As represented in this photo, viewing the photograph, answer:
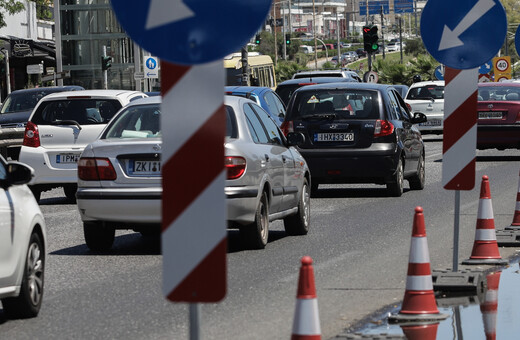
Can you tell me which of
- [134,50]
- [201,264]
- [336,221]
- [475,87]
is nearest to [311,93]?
[336,221]

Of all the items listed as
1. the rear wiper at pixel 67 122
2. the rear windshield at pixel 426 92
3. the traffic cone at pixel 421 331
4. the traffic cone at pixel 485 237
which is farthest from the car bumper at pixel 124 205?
the rear windshield at pixel 426 92

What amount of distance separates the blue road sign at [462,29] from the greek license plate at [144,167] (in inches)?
123

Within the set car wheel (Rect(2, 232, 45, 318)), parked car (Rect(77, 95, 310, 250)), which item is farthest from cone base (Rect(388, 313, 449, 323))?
parked car (Rect(77, 95, 310, 250))

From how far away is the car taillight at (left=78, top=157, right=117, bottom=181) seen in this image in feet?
39.8

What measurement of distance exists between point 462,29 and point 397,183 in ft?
28.4

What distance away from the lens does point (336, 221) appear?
15312 millimetres

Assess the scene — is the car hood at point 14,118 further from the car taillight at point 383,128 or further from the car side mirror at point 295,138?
the car side mirror at point 295,138

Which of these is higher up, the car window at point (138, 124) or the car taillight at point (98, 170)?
the car window at point (138, 124)

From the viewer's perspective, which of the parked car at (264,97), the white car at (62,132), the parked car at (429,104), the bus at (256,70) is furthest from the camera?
the bus at (256,70)

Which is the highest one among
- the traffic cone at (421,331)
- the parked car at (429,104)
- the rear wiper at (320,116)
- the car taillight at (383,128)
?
the rear wiper at (320,116)

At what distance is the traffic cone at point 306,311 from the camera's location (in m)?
5.44

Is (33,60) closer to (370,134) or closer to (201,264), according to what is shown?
(370,134)

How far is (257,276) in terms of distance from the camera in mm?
10555

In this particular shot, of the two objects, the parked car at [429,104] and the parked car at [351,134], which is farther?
the parked car at [429,104]
